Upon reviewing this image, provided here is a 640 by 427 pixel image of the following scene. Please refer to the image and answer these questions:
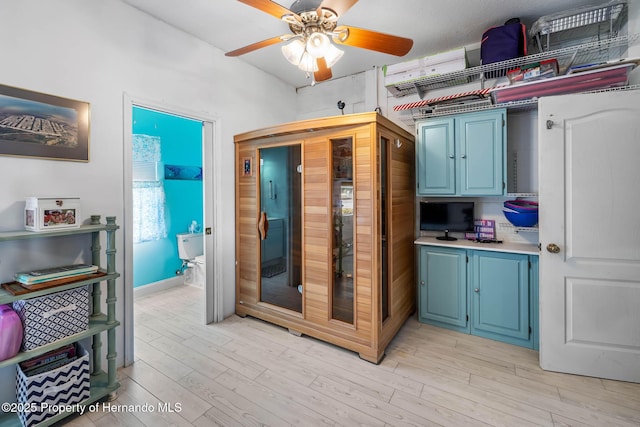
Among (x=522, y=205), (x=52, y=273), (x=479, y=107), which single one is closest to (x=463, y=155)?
(x=479, y=107)

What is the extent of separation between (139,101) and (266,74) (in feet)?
5.68

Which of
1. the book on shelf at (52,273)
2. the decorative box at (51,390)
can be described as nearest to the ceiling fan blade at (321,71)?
the book on shelf at (52,273)

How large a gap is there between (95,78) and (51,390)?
6.83 ft

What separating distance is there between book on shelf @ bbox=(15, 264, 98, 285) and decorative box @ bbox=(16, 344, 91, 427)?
544 millimetres

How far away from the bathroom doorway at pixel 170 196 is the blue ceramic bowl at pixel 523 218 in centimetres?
294

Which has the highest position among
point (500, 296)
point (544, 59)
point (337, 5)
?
point (544, 59)

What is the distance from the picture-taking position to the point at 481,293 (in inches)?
105

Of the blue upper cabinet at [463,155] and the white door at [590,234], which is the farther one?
the blue upper cabinet at [463,155]

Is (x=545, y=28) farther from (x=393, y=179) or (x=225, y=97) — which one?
(x=225, y=97)

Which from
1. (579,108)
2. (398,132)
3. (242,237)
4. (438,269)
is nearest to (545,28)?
(579,108)

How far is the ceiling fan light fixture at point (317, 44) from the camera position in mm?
1655

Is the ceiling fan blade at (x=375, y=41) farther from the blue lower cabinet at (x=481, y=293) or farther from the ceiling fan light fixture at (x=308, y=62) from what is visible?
the blue lower cabinet at (x=481, y=293)

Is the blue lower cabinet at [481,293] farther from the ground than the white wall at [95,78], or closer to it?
closer to it

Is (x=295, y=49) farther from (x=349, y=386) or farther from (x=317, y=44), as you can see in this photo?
(x=349, y=386)
